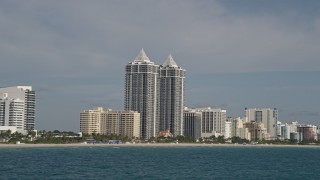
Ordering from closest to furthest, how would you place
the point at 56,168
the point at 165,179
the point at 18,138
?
1. the point at 165,179
2. the point at 56,168
3. the point at 18,138

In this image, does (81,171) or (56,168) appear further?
(56,168)

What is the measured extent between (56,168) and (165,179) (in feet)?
65.8

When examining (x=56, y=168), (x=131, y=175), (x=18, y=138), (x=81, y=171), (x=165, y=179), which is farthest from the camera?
(x=18, y=138)

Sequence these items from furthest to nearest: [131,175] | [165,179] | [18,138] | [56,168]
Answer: [18,138]
[56,168]
[131,175]
[165,179]

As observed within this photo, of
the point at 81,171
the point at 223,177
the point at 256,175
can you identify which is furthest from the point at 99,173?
the point at 256,175

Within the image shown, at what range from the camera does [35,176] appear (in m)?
62.5

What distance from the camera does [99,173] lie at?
67.4 meters

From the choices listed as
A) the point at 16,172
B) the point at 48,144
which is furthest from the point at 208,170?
the point at 48,144

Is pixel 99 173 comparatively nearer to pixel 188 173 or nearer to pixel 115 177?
pixel 115 177

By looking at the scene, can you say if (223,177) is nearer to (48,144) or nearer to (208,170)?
(208,170)

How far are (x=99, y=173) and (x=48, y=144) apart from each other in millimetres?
125279

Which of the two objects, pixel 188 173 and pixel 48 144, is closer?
pixel 188 173

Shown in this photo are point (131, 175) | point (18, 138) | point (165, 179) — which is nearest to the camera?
point (165, 179)

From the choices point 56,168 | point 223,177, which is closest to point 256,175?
point 223,177
